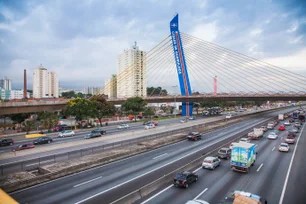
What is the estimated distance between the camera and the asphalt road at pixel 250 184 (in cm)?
1609

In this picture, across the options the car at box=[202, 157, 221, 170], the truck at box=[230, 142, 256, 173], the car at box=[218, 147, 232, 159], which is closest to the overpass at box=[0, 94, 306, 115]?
the car at box=[202, 157, 221, 170]

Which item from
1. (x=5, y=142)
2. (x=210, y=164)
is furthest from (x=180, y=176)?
(x=5, y=142)

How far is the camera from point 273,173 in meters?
21.8

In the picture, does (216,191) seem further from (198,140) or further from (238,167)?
(198,140)

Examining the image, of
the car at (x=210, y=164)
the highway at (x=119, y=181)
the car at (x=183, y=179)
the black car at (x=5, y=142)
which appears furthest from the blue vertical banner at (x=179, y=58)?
the car at (x=183, y=179)

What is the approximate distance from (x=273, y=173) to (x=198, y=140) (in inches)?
744

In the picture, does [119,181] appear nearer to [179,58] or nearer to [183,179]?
[183,179]

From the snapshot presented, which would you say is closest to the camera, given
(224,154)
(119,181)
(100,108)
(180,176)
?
(180,176)

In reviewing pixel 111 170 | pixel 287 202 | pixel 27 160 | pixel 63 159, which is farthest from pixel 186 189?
pixel 27 160

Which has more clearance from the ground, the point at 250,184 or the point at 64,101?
the point at 64,101

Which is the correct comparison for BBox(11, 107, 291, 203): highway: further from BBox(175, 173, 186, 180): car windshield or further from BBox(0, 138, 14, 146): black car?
BBox(0, 138, 14, 146): black car

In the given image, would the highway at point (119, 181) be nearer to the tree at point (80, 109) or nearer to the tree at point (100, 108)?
the tree at point (80, 109)

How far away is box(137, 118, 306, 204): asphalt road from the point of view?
16094 millimetres

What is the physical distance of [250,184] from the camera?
62.0 feet
